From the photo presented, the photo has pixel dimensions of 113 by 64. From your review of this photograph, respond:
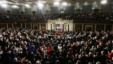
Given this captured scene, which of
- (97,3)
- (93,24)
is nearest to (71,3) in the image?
(97,3)

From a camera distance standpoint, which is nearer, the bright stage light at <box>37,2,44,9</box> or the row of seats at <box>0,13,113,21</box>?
the row of seats at <box>0,13,113,21</box>

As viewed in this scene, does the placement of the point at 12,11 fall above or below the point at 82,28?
above

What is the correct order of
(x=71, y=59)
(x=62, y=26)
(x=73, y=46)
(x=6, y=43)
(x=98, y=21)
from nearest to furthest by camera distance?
(x=71, y=59) < (x=6, y=43) < (x=73, y=46) < (x=98, y=21) < (x=62, y=26)

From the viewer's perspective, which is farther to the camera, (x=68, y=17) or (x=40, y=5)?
(x=40, y=5)

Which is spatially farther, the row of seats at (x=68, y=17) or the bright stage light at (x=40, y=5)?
the bright stage light at (x=40, y=5)

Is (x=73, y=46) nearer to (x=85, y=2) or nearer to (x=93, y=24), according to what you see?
(x=93, y=24)

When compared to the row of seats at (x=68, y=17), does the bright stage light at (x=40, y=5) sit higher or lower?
higher

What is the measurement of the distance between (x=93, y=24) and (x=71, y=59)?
60.2ft

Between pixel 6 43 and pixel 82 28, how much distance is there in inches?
746

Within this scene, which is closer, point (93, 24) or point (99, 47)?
point (99, 47)

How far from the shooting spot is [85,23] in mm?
30000

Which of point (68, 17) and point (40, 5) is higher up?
point (40, 5)

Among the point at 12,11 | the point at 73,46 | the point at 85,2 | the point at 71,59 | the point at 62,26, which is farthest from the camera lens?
the point at 12,11

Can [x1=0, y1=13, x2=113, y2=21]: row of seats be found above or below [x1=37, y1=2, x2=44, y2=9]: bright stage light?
below
